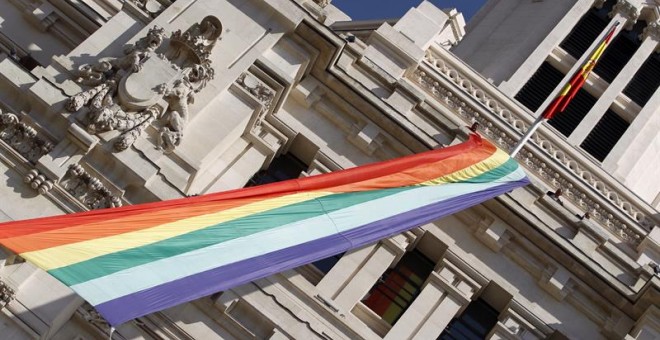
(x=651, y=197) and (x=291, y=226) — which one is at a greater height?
(x=651, y=197)

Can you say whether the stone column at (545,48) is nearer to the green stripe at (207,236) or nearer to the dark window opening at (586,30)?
the dark window opening at (586,30)

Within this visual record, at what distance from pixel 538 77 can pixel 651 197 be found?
5.31 meters

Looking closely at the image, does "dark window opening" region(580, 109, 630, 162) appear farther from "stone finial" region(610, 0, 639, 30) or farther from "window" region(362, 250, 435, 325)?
"window" region(362, 250, 435, 325)

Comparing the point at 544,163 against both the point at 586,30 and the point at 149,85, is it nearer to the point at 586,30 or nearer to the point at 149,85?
the point at 149,85

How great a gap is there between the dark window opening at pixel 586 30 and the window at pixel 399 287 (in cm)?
1457

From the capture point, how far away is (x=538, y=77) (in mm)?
37969

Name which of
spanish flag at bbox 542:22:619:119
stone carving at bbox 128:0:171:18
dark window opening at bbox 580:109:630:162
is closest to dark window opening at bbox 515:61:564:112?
dark window opening at bbox 580:109:630:162

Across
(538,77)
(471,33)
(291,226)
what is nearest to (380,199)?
(291,226)

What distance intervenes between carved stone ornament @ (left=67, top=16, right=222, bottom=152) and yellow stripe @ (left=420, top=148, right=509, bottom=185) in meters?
5.64

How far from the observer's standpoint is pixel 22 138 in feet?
76.7

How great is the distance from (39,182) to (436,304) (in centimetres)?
912

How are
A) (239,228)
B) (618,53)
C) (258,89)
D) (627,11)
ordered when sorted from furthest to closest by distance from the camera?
(627,11) < (618,53) < (258,89) < (239,228)

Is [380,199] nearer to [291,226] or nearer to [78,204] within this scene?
[291,226]

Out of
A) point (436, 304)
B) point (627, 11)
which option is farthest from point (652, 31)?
point (436, 304)
